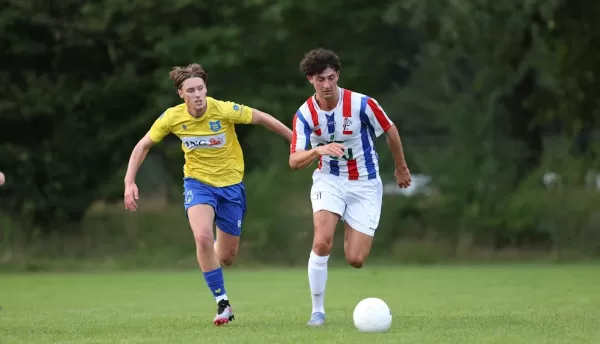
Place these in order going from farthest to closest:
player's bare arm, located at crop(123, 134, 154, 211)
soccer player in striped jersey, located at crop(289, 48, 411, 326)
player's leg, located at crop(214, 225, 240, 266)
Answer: player's leg, located at crop(214, 225, 240, 266)
player's bare arm, located at crop(123, 134, 154, 211)
soccer player in striped jersey, located at crop(289, 48, 411, 326)

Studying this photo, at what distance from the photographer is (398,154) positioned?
973 centimetres

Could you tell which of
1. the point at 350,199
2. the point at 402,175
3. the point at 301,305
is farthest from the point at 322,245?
the point at 301,305

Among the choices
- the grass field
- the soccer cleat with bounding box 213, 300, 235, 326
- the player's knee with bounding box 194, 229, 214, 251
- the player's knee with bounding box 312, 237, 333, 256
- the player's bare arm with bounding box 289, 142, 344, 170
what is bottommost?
the grass field

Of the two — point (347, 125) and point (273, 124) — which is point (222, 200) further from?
point (347, 125)

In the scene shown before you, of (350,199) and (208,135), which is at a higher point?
(208,135)

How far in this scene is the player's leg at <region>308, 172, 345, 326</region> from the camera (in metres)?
9.48

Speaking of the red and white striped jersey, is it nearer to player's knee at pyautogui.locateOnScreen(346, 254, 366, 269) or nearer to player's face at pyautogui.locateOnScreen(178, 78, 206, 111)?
player's knee at pyautogui.locateOnScreen(346, 254, 366, 269)

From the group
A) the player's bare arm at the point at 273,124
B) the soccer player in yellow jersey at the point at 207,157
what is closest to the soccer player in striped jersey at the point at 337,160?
the player's bare arm at the point at 273,124

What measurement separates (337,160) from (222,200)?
1.18 metres

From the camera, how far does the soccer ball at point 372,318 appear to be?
8.56 m

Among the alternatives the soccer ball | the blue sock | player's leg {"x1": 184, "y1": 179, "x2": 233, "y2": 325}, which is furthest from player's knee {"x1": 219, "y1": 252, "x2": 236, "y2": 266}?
the soccer ball

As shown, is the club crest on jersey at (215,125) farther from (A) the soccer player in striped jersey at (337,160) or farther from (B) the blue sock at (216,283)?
(B) the blue sock at (216,283)

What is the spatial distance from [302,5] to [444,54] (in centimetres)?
322

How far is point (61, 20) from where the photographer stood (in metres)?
24.1
